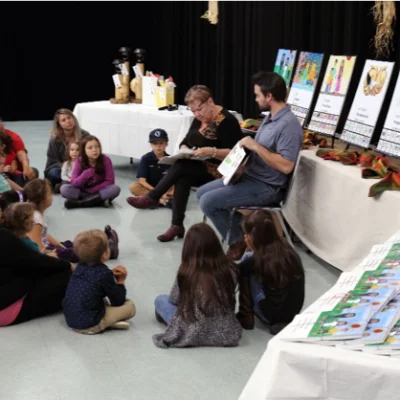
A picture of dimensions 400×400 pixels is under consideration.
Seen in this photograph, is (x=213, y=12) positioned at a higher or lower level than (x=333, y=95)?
higher

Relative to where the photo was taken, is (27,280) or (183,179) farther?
(183,179)

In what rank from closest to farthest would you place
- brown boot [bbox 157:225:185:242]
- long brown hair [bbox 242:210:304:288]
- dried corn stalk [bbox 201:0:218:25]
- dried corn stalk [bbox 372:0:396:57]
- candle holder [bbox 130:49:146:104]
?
long brown hair [bbox 242:210:304:288], brown boot [bbox 157:225:185:242], dried corn stalk [bbox 372:0:396:57], candle holder [bbox 130:49:146:104], dried corn stalk [bbox 201:0:218:25]

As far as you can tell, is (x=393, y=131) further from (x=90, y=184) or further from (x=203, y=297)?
(x=90, y=184)

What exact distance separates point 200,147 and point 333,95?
39.2 inches

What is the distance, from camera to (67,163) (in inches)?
241

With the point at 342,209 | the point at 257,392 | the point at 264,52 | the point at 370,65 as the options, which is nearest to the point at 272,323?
the point at 342,209

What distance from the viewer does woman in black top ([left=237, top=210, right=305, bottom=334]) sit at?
3.26 m

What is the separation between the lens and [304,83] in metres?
5.48

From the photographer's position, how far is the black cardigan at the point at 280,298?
3.29 m

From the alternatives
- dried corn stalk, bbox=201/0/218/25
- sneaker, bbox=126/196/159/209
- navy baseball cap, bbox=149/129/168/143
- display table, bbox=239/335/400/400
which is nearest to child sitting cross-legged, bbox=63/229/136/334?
display table, bbox=239/335/400/400

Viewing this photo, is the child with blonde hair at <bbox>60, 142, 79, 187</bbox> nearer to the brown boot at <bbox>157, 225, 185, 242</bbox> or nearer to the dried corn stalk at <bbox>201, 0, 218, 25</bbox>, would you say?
the brown boot at <bbox>157, 225, 185, 242</bbox>

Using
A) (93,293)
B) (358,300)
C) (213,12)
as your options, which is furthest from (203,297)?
(213,12)

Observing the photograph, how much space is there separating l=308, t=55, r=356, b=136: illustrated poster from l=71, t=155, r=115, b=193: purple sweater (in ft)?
5.61

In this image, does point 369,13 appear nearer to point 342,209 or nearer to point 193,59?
point 342,209
